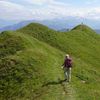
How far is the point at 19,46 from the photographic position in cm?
5284

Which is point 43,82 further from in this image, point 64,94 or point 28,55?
point 28,55

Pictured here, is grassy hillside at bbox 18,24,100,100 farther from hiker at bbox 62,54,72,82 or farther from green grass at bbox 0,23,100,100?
hiker at bbox 62,54,72,82

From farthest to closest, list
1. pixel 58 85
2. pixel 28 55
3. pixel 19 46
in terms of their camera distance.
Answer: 1. pixel 19 46
2. pixel 28 55
3. pixel 58 85

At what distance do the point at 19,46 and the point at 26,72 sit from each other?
11365 mm

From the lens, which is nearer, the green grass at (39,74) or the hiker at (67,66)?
the green grass at (39,74)

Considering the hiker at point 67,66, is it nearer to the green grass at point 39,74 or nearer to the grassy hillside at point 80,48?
the green grass at point 39,74

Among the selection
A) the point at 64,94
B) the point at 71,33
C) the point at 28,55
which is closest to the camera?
the point at 64,94

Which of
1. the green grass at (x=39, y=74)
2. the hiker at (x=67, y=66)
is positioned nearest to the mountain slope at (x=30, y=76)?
the green grass at (x=39, y=74)

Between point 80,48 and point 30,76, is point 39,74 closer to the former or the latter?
point 30,76

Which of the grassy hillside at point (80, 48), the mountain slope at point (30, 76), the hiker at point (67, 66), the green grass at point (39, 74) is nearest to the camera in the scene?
the green grass at point (39, 74)

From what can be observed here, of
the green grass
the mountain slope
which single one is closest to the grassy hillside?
the green grass

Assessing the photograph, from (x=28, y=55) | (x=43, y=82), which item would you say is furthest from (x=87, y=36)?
(x=43, y=82)

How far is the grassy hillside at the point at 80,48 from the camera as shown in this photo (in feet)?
148

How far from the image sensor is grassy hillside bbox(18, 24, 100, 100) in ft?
148
